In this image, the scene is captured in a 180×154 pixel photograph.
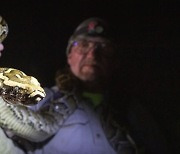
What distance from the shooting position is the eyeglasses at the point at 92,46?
2564 millimetres

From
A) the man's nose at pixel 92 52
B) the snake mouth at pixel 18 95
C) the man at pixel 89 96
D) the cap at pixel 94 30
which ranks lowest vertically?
the man at pixel 89 96

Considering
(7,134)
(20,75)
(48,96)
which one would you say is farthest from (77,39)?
(20,75)

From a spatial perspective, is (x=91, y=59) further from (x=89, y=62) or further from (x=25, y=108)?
(x=25, y=108)

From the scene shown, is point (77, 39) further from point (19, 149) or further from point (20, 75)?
point (20, 75)

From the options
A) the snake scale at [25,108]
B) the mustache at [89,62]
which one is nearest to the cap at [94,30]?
the mustache at [89,62]

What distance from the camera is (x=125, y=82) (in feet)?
9.71

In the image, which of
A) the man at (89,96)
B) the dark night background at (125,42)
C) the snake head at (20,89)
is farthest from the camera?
the dark night background at (125,42)

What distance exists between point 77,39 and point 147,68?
2.49ft

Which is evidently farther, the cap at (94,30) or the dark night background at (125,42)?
the dark night background at (125,42)

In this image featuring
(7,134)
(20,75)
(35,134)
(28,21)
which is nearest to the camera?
(20,75)

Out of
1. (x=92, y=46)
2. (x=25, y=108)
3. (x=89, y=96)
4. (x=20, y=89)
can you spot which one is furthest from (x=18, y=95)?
(x=92, y=46)

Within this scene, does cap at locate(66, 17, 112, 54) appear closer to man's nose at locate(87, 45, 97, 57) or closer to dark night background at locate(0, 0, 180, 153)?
man's nose at locate(87, 45, 97, 57)

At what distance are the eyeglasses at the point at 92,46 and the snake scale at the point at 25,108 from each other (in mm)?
358

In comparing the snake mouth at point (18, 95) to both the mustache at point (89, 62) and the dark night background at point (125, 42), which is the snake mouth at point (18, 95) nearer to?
the mustache at point (89, 62)
